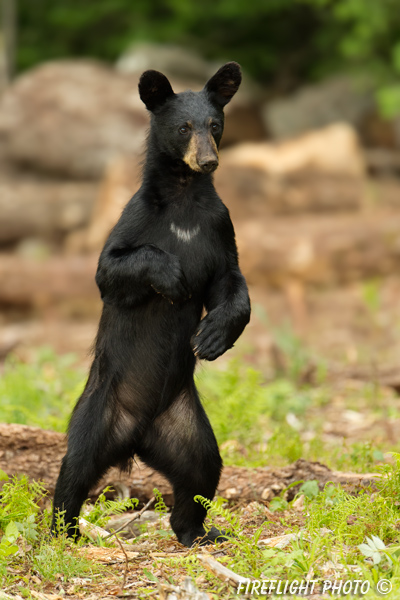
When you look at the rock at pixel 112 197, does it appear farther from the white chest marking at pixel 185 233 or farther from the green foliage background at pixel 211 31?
the white chest marking at pixel 185 233

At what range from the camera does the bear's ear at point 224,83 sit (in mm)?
4133

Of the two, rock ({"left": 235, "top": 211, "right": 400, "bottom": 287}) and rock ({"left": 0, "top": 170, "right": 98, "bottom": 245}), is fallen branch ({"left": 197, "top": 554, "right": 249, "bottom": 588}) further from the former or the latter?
rock ({"left": 0, "top": 170, "right": 98, "bottom": 245})

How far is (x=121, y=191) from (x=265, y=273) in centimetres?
283

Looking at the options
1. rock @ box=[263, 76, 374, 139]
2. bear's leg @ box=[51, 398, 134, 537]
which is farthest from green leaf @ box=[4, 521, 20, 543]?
rock @ box=[263, 76, 374, 139]

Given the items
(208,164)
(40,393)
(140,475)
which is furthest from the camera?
(40,393)

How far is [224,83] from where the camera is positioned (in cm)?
416

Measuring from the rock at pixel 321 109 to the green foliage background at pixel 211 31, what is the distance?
561mm

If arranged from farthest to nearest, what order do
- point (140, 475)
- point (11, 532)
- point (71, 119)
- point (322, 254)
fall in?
point (71, 119) → point (322, 254) → point (140, 475) → point (11, 532)

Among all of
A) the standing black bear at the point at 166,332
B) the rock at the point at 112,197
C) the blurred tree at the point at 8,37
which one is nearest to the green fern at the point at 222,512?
the standing black bear at the point at 166,332

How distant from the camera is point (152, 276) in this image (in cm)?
371

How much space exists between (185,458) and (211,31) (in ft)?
49.2
